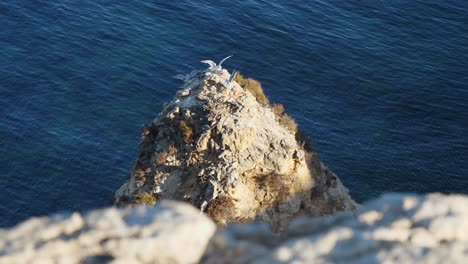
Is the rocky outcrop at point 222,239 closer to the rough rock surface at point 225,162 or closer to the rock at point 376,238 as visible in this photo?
the rock at point 376,238

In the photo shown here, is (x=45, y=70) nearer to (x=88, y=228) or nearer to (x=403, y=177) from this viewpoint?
(x=403, y=177)

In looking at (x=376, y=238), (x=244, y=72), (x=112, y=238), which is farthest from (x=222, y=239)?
(x=244, y=72)

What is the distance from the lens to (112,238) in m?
6.43

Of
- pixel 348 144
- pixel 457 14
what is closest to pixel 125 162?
pixel 348 144

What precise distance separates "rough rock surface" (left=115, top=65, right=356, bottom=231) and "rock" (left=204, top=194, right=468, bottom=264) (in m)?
20.1

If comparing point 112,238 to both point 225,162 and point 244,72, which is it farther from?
point 244,72

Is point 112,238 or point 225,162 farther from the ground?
point 112,238

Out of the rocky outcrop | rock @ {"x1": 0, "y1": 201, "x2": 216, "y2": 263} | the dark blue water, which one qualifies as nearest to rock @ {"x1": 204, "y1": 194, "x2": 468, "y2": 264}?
the rocky outcrop

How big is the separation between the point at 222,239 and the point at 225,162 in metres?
21.7

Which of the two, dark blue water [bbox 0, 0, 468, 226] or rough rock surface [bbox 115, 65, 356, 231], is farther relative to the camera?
dark blue water [bbox 0, 0, 468, 226]

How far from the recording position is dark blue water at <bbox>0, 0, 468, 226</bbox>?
166 ft

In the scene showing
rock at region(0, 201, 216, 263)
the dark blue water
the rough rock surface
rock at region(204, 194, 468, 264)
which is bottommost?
the dark blue water

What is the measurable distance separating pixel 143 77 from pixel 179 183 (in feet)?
112

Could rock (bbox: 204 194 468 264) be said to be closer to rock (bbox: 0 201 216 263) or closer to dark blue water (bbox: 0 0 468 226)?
rock (bbox: 0 201 216 263)
